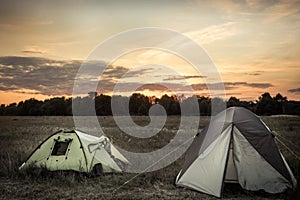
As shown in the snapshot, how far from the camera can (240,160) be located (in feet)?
28.7

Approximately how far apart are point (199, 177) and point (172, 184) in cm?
88

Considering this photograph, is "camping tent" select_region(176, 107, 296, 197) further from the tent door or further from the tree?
the tree

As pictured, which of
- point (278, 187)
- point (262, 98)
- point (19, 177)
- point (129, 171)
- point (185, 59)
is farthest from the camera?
point (262, 98)

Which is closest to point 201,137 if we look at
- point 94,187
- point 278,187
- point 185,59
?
point 278,187

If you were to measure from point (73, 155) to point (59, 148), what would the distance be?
640mm

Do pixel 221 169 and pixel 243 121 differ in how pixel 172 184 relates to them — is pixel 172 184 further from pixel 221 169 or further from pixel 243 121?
pixel 243 121

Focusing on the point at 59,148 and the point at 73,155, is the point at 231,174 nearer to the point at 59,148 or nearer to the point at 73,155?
the point at 73,155

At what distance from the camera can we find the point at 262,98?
3716 cm

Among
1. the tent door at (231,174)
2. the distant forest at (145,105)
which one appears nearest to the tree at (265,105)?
the distant forest at (145,105)

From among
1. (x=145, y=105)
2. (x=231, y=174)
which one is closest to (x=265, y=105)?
(x=145, y=105)

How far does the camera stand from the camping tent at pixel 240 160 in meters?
8.51

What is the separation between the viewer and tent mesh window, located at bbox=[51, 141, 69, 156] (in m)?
10.6

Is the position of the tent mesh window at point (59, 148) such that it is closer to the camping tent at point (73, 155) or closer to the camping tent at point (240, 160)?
the camping tent at point (73, 155)

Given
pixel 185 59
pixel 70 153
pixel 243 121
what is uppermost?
pixel 185 59
